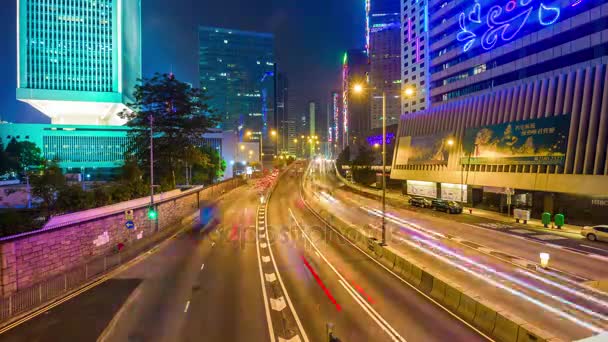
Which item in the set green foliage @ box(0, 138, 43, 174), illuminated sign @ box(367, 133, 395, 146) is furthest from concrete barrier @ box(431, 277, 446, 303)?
green foliage @ box(0, 138, 43, 174)

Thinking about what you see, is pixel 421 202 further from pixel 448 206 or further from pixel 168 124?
pixel 168 124

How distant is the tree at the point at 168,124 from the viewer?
3538 cm

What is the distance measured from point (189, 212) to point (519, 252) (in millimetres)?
32289

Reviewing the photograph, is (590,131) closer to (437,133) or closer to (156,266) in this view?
(437,133)

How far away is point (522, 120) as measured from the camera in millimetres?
35656

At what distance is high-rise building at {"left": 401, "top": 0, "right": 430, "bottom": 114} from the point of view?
292 feet

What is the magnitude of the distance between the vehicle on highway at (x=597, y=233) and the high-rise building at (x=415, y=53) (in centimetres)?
6596

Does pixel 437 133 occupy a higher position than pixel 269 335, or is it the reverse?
pixel 437 133

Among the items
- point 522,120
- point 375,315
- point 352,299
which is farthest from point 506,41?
point 375,315

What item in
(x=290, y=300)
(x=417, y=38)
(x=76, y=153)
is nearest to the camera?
(x=290, y=300)

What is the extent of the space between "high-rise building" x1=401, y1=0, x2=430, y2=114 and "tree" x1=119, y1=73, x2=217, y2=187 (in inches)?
2571

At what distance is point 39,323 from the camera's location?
12742mm

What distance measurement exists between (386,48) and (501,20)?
406 feet

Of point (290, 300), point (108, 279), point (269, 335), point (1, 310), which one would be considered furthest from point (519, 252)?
point (1, 310)
